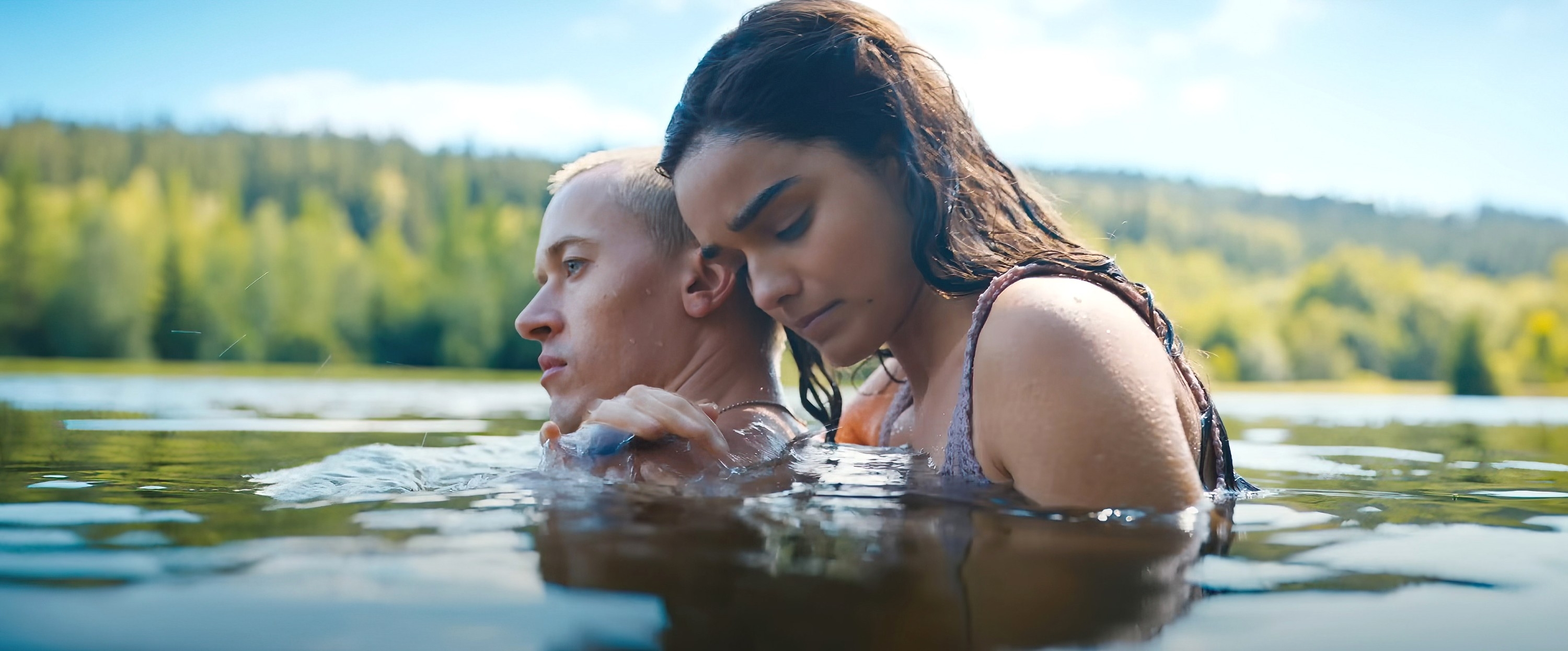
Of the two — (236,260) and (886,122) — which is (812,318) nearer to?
(886,122)

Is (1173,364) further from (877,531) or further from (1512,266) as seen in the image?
(1512,266)

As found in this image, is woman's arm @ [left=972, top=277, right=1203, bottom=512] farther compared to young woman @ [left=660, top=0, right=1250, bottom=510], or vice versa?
young woman @ [left=660, top=0, right=1250, bottom=510]

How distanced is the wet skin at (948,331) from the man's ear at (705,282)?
19 cm

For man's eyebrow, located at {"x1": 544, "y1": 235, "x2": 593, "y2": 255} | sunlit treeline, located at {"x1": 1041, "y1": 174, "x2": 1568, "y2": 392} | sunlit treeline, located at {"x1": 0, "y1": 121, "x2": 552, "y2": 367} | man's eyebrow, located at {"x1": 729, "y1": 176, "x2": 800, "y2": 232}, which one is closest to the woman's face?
man's eyebrow, located at {"x1": 729, "y1": 176, "x2": 800, "y2": 232}

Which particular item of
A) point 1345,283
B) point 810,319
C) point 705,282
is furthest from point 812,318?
point 1345,283

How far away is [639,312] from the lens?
3221 millimetres

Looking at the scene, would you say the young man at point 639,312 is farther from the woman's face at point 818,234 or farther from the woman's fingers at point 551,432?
the woman's face at point 818,234

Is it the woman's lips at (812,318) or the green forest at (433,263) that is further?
the green forest at (433,263)

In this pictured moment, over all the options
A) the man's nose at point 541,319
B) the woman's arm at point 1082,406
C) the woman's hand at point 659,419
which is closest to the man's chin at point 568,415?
the man's nose at point 541,319

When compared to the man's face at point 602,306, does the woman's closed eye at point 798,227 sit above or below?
above

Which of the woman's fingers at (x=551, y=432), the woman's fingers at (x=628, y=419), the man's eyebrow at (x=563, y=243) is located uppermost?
the man's eyebrow at (x=563, y=243)

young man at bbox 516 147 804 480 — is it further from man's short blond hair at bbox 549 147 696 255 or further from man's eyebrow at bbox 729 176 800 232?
man's eyebrow at bbox 729 176 800 232

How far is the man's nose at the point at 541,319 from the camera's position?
3.33m

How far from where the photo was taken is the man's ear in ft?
10.4
